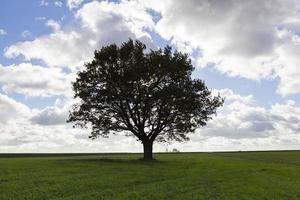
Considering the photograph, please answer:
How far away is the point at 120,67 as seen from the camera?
73188 millimetres

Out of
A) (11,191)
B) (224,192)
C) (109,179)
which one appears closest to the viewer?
(11,191)

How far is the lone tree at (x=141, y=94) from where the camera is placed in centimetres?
7181

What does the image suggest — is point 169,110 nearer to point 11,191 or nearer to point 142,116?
point 142,116

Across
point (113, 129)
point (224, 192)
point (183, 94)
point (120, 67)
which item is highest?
point (120, 67)

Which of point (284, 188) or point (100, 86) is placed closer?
point (284, 188)

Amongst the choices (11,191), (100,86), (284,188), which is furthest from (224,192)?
(100,86)

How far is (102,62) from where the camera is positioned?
2906 inches

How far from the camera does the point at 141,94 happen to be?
71812 mm

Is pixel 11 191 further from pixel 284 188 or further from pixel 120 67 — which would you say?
pixel 120 67

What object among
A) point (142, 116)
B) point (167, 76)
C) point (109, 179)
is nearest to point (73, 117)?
point (142, 116)

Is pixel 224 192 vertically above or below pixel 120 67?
below

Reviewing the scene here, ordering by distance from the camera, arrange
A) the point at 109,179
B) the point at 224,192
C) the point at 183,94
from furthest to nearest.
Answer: the point at 183,94 → the point at 109,179 → the point at 224,192

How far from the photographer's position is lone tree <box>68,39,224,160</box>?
236 feet

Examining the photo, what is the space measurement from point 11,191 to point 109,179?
10200 mm
